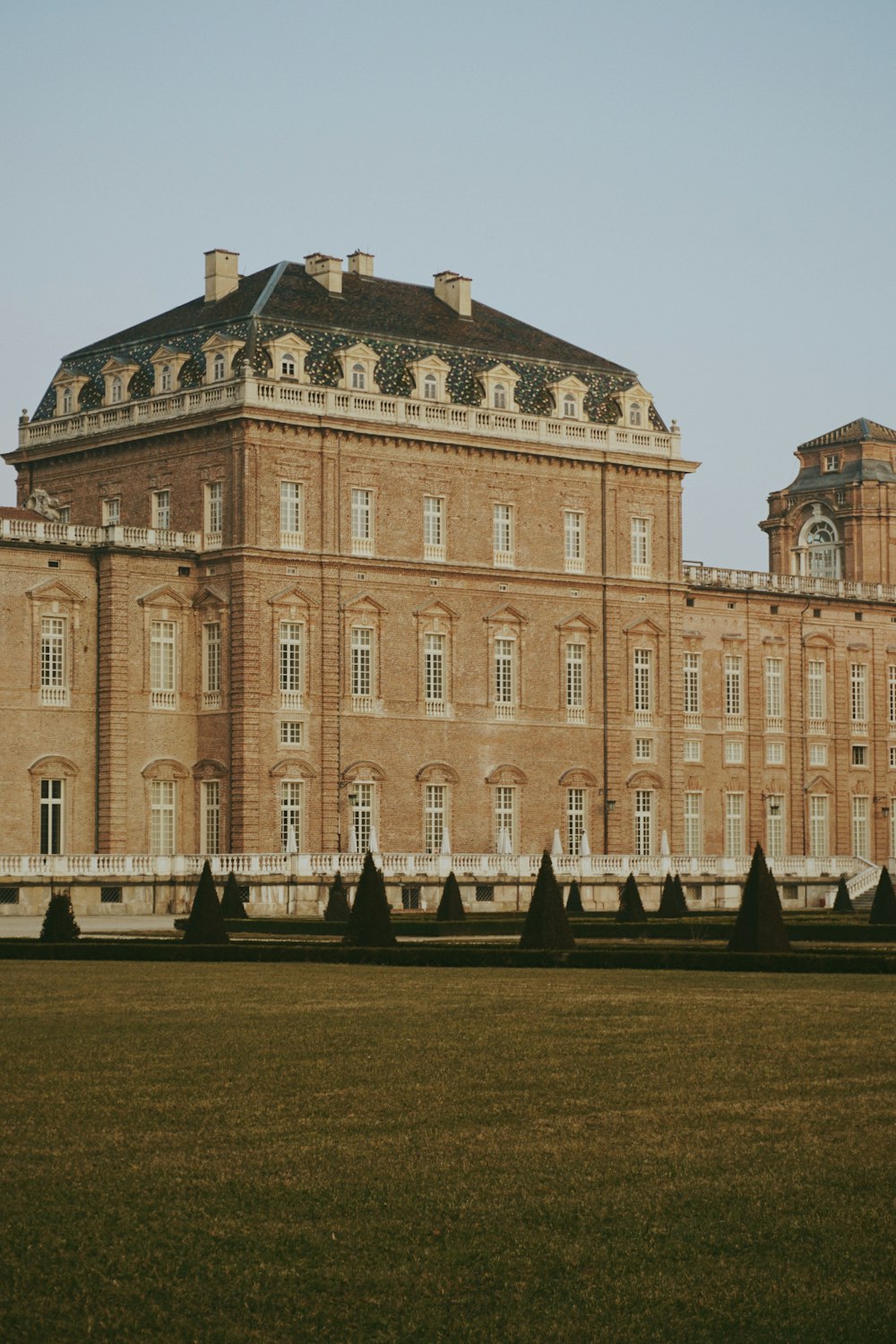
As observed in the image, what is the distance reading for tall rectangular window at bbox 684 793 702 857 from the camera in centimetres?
7581

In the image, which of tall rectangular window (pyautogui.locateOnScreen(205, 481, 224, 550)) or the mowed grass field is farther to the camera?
tall rectangular window (pyautogui.locateOnScreen(205, 481, 224, 550))

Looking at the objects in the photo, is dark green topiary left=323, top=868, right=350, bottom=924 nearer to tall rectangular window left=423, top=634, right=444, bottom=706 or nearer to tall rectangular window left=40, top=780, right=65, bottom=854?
tall rectangular window left=40, top=780, right=65, bottom=854

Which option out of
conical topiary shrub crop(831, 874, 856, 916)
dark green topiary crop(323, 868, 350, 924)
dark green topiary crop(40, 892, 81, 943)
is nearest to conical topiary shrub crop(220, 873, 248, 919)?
dark green topiary crop(323, 868, 350, 924)

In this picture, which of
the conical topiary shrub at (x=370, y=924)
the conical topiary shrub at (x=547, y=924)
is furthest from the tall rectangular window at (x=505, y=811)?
the conical topiary shrub at (x=547, y=924)

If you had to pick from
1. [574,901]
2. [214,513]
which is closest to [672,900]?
[574,901]

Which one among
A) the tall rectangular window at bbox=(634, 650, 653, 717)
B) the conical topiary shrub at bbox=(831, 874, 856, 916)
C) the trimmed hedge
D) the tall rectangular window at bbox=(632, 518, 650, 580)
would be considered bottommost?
the conical topiary shrub at bbox=(831, 874, 856, 916)

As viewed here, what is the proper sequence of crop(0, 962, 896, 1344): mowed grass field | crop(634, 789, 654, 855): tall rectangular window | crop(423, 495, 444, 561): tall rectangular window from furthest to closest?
crop(634, 789, 654, 855): tall rectangular window, crop(423, 495, 444, 561): tall rectangular window, crop(0, 962, 896, 1344): mowed grass field

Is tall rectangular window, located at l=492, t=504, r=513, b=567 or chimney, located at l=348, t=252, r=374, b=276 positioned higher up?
chimney, located at l=348, t=252, r=374, b=276

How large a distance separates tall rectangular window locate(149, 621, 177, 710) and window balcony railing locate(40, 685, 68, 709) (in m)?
2.55

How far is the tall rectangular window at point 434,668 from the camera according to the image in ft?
225

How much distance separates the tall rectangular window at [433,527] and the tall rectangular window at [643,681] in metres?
8.37

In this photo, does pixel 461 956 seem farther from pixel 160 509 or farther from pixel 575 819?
pixel 575 819

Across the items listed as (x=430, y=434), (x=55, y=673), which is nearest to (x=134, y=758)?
(x=55, y=673)

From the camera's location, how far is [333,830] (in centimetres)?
6556
